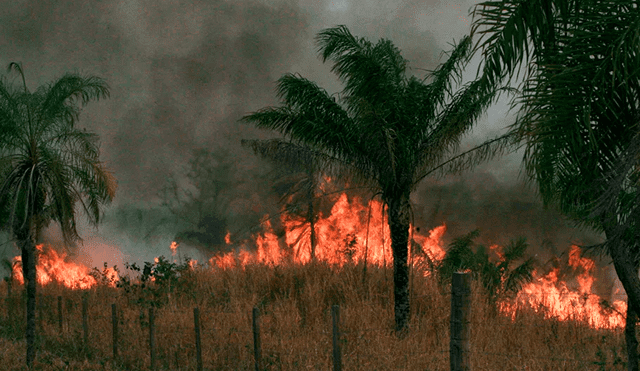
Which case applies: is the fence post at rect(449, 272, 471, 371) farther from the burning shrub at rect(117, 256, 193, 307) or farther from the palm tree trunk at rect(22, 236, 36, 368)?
the burning shrub at rect(117, 256, 193, 307)

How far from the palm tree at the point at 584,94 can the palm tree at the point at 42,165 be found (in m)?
10.1

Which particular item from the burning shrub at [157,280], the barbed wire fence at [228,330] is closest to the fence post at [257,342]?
the barbed wire fence at [228,330]

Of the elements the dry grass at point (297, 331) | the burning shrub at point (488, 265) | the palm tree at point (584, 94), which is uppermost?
the palm tree at point (584, 94)

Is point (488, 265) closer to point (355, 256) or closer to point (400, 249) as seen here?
point (355, 256)

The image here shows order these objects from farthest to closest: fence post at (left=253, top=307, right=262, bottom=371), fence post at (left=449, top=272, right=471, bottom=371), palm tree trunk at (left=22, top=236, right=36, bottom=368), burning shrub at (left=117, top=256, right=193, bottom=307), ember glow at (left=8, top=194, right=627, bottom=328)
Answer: burning shrub at (left=117, top=256, right=193, bottom=307)
ember glow at (left=8, top=194, right=627, bottom=328)
palm tree trunk at (left=22, top=236, right=36, bottom=368)
fence post at (left=253, top=307, right=262, bottom=371)
fence post at (left=449, top=272, right=471, bottom=371)

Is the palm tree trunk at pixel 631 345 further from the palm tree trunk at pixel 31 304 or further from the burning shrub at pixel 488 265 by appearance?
the palm tree trunk at pixel 31 304

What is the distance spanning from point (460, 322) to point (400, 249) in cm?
779

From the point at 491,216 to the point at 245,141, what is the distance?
72512 millimetres

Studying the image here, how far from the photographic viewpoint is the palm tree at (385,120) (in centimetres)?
1225

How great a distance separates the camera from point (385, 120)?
12.2m

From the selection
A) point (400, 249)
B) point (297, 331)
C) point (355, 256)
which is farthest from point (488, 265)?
point (297, 331)

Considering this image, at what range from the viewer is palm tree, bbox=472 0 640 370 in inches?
246

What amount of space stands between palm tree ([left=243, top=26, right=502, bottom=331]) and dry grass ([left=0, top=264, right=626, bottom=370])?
1567mm

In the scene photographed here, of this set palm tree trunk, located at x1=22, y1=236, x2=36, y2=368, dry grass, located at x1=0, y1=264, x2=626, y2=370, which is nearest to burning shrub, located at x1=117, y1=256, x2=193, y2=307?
dry grass, located at x1=0, y1=264, x2=626, y2=370
